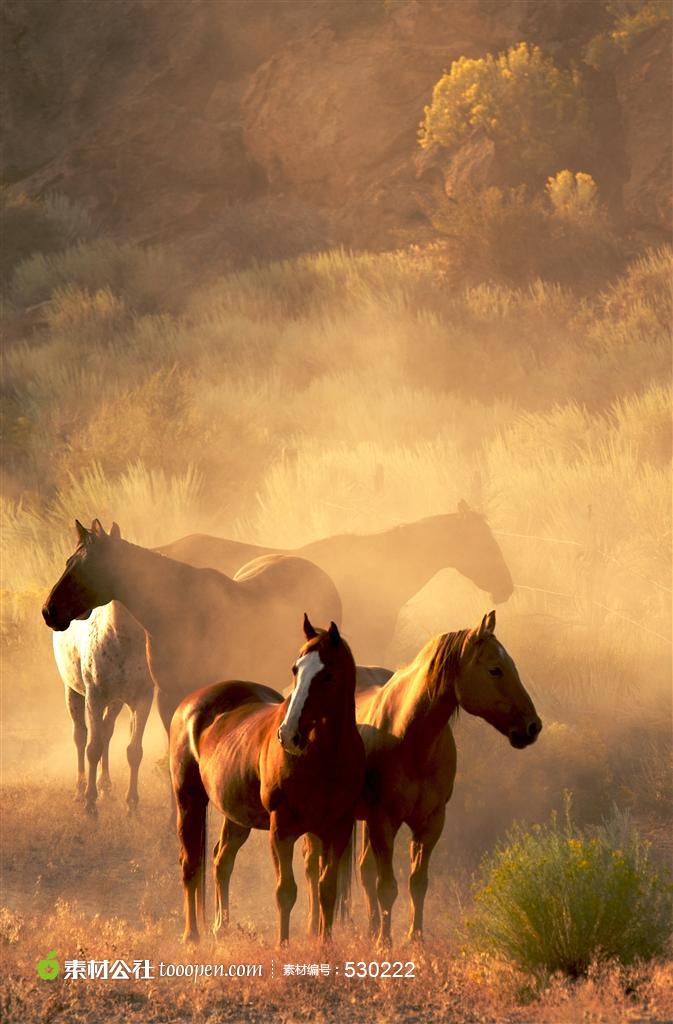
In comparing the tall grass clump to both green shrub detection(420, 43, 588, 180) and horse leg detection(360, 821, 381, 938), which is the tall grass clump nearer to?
horse leg detection(360, 821, 381, 938)

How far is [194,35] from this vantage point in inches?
1706

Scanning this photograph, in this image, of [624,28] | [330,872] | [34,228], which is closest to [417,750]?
[330,872]

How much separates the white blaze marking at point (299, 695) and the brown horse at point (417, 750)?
854mm

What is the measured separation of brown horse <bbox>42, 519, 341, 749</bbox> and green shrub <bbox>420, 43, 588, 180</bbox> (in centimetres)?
2496

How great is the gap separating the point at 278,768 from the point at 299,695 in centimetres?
66

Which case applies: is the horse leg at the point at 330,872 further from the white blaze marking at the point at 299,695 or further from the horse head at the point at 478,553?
the horse head at the point at 478,553

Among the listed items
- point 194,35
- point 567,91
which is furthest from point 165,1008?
point 194,35

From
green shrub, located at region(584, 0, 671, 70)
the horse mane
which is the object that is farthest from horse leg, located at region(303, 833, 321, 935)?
green shrub, located at region(584, 0, 671, 70)

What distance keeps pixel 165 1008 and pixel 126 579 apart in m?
3.88

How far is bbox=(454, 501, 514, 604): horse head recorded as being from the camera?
44.7ft

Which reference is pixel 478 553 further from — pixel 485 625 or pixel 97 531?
pixel 485 625

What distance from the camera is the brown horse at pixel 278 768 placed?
7527mm

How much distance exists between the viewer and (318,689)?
750 cm

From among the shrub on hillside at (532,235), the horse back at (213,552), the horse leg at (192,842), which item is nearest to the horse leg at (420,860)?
the horse leg at (192,842)
